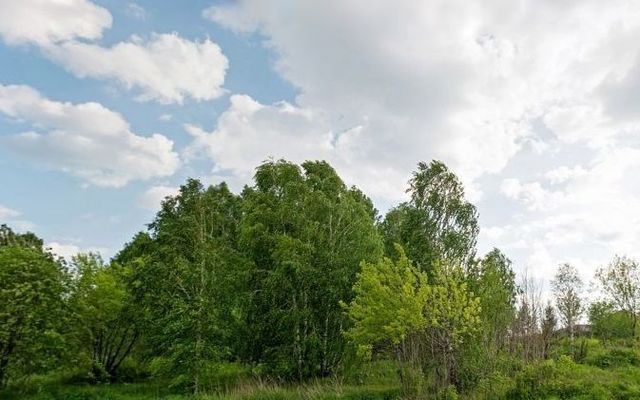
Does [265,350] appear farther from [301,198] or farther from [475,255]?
[475,255]

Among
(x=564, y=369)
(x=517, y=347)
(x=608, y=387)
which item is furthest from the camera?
(x=517, y=347)

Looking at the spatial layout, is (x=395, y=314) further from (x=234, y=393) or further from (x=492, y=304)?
(x=234, y=393)

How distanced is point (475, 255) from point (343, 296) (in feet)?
25.6

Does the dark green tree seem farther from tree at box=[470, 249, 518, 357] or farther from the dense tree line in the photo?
tree at box=[470, 249, 518, 357]

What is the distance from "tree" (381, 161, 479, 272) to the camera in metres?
29.5

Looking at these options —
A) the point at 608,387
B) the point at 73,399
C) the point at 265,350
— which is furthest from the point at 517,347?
the point at 73,399

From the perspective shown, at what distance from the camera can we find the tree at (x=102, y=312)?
3188 cm

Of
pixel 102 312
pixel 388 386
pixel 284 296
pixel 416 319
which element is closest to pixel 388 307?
pixel 416 319

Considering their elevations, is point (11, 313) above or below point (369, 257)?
below

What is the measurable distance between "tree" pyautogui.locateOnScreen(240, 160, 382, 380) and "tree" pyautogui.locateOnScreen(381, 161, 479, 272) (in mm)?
2348

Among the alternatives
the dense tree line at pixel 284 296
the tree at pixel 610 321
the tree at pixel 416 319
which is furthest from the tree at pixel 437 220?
the tree at pixel 610 321

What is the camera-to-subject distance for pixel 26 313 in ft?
88.2

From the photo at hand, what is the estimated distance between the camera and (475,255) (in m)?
29.4

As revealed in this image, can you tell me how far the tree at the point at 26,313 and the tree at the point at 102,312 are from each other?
8.18 ft
